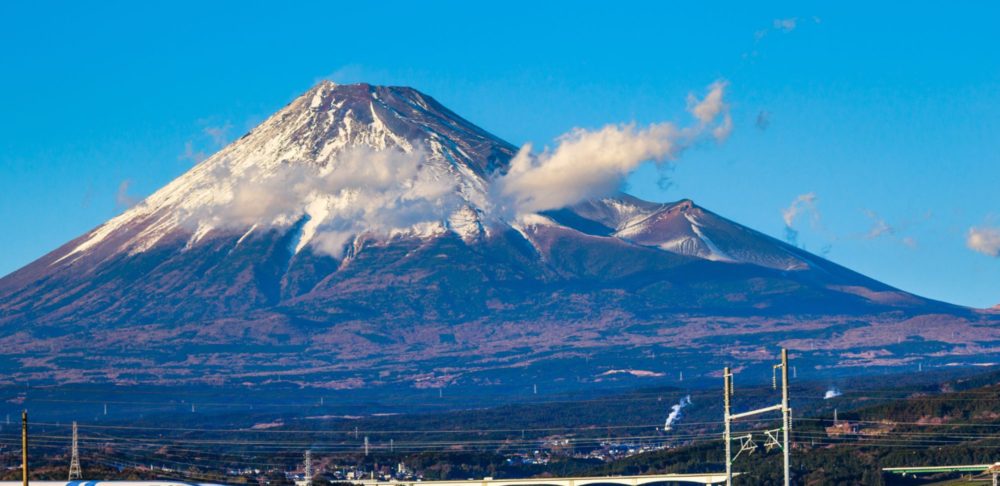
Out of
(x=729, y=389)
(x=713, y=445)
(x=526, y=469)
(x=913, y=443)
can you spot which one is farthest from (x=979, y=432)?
(x=729, y=389)

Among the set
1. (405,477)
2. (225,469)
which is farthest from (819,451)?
(225,469)

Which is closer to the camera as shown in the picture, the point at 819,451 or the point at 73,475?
the point at 73,475

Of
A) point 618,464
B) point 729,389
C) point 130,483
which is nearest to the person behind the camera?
point 729,389

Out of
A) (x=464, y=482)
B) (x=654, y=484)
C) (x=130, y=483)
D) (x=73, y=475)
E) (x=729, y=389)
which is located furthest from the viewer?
(x=654, y=484)

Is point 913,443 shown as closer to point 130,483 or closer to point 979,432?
point 979,432

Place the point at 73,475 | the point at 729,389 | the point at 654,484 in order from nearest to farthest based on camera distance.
Answer: the point at 729,389 → the point at 73,475 → the point at 654,484

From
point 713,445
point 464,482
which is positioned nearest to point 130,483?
point 464,482

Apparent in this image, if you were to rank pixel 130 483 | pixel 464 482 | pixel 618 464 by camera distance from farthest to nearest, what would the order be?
pixel 618 464, pixel 464 482, pixel 130 483

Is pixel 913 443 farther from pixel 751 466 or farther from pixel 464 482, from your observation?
pixel 464 482

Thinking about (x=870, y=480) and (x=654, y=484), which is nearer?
(x=870, y=480)
